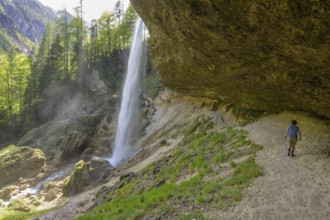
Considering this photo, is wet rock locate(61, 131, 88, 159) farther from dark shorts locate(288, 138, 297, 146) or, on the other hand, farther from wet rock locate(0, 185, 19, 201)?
dark shorts locate(288, 138, 297, 146)

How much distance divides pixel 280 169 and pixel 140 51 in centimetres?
3551

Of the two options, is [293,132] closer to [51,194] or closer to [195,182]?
[195,182]

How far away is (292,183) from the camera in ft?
32.2

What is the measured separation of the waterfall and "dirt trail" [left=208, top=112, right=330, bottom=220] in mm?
19633

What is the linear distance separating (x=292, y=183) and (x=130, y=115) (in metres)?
28.5

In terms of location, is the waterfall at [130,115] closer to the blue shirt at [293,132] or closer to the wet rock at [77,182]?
the wet rock at [77,182]

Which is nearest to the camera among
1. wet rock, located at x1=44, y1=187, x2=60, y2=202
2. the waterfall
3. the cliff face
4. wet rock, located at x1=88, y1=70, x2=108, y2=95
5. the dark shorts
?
the cliff face

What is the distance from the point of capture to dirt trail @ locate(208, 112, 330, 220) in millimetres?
8195

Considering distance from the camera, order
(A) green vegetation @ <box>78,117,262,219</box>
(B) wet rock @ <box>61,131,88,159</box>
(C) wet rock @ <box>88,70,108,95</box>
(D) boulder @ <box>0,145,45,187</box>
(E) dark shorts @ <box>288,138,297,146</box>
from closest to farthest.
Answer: (A) green vegetation @ <box>78,117,262,219</box>, (E) dark shorts @ <box>288,138,297,146</box>, (D) boulder @ <box>0,145,45,187</box>, (B) wet rock @ <box>61,131,88,159</box>, (C) wet rock @ <box>88,70,108,95</box>

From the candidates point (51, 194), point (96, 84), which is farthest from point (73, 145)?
point (96, 84)

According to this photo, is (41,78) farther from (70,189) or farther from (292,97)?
(292,97)

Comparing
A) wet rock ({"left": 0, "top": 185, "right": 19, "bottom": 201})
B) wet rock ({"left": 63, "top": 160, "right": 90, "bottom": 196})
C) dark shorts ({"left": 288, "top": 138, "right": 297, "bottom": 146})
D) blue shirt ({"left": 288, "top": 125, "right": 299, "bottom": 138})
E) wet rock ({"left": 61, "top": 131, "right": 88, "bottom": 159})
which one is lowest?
wet rock ({"left": 0, "top": 185, "right": 19, "bottom": 201})

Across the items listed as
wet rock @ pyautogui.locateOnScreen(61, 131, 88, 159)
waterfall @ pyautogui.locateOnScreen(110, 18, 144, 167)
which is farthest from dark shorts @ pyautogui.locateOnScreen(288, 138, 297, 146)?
wet rock @ pyautogui.locateOnScreen(61, 131, 88, 159)

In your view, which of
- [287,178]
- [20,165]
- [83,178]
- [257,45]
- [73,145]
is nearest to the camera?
[287,178]
